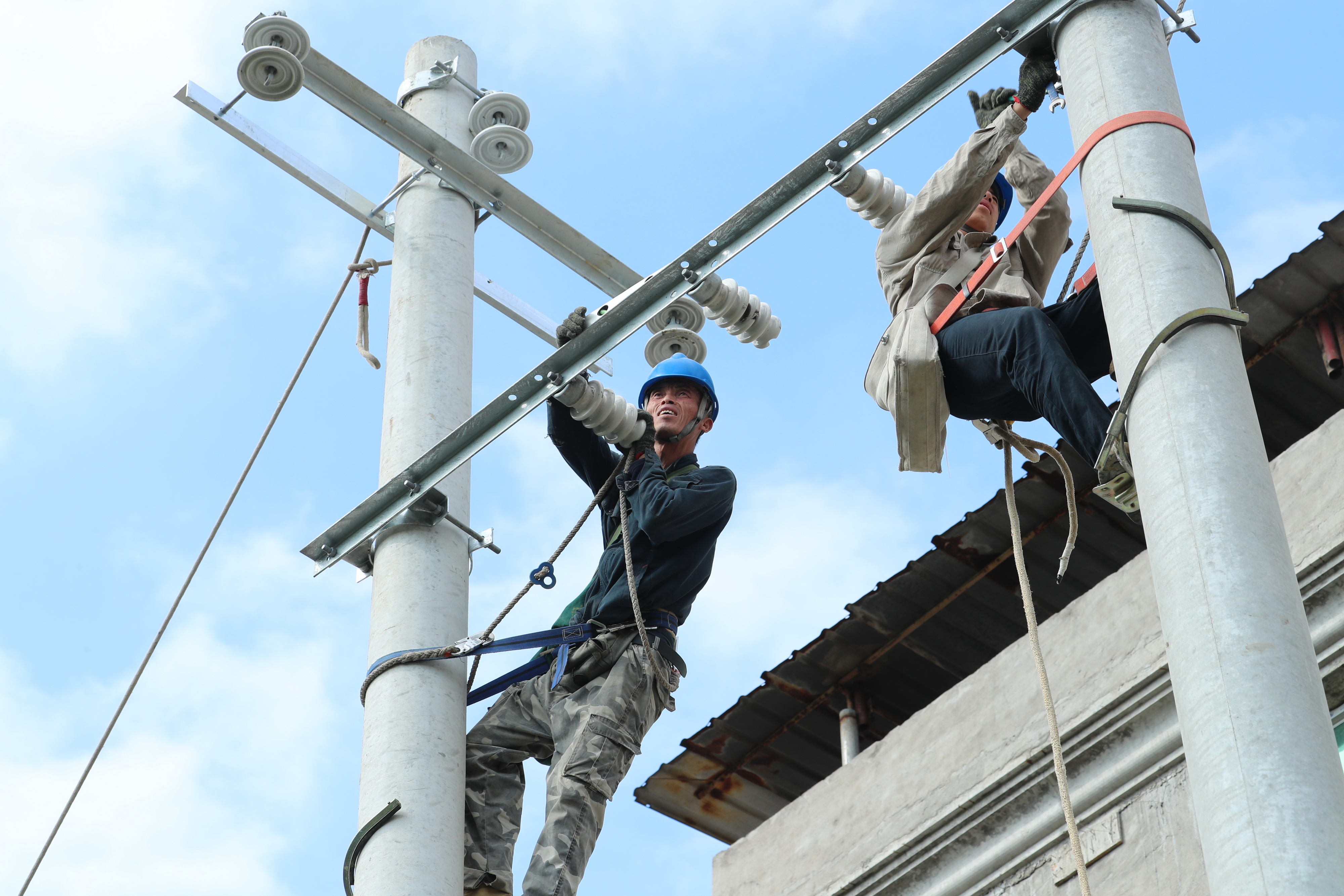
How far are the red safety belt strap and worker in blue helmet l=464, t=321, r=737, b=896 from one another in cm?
125

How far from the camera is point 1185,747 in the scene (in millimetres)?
3621

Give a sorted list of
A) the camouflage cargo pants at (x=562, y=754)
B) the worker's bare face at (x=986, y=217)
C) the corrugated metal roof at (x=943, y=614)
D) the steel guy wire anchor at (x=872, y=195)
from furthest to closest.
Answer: the corrugated metal roof at (x=943, y=614) < the worker's bare face at (x=986, y=217) < the camouflage cargo pants at (x=562, y=754) < the steel guy wire anchor at (x=872, y=195)

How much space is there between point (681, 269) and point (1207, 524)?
2447mm

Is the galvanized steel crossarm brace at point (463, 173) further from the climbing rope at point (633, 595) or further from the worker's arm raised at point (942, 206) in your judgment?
the worker's arm raised at point (942, 206)

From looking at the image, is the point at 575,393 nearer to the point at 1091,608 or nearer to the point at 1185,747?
the point at 1185,747

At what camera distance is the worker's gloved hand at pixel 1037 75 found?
5.21 m

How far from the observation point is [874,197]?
598cm

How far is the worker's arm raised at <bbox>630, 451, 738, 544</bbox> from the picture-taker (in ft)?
21.3

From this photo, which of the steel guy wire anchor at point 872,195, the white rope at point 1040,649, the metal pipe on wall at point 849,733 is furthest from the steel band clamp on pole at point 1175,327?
the metal pipe on wall at point 849,733

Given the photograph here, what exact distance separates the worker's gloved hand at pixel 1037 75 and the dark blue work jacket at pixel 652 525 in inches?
76.4

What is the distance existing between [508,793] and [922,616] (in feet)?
23.4

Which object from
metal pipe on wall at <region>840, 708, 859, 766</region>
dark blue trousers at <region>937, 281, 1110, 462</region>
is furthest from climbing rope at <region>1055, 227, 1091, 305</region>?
metal pipe on wall at <region>840, 708, 859, 766</region>

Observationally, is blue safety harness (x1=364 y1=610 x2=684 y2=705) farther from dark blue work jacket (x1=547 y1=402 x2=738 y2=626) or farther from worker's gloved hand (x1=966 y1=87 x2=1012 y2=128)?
worker's gloved hand (x1=966 y1=87 x2=1012 y2=128)

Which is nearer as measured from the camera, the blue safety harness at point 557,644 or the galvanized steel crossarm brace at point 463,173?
the blue safety harness at point 557,644
